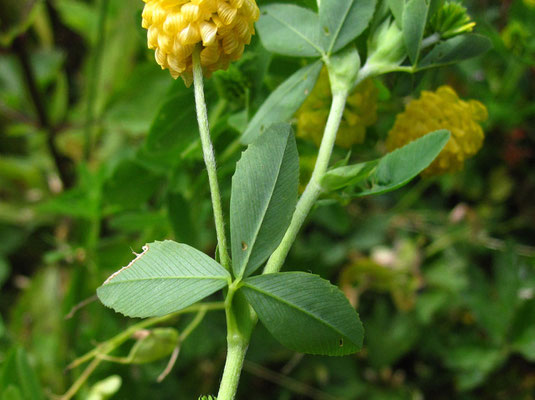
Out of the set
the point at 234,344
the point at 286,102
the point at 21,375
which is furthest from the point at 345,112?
the point at 21,375

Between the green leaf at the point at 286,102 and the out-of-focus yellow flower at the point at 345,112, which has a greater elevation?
the green leaf at the point at 286,102

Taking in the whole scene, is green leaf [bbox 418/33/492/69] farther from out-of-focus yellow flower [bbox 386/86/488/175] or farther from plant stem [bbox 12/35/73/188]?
plant stem [bbox 12/35/73/188]

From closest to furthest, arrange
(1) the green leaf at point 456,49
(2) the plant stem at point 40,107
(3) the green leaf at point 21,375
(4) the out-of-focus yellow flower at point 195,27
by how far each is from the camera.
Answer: (4) the out-of-focus yellow flower at point 195,27, (1) the green leaf at point 456,49, (3) the green leaf at point 21,375, (2) the plant stem at point 40,107

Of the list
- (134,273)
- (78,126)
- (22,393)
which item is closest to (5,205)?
(78,126)

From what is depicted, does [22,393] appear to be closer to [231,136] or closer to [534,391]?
[231,136]

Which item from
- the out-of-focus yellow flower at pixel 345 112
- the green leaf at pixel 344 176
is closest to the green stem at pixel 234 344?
the green leaf at pixel 344 176

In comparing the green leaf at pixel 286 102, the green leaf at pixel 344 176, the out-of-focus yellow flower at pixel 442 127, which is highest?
the green leaf at pixel 286 102

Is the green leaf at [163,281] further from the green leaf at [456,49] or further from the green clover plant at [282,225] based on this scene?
the green leaf at [456,49]
